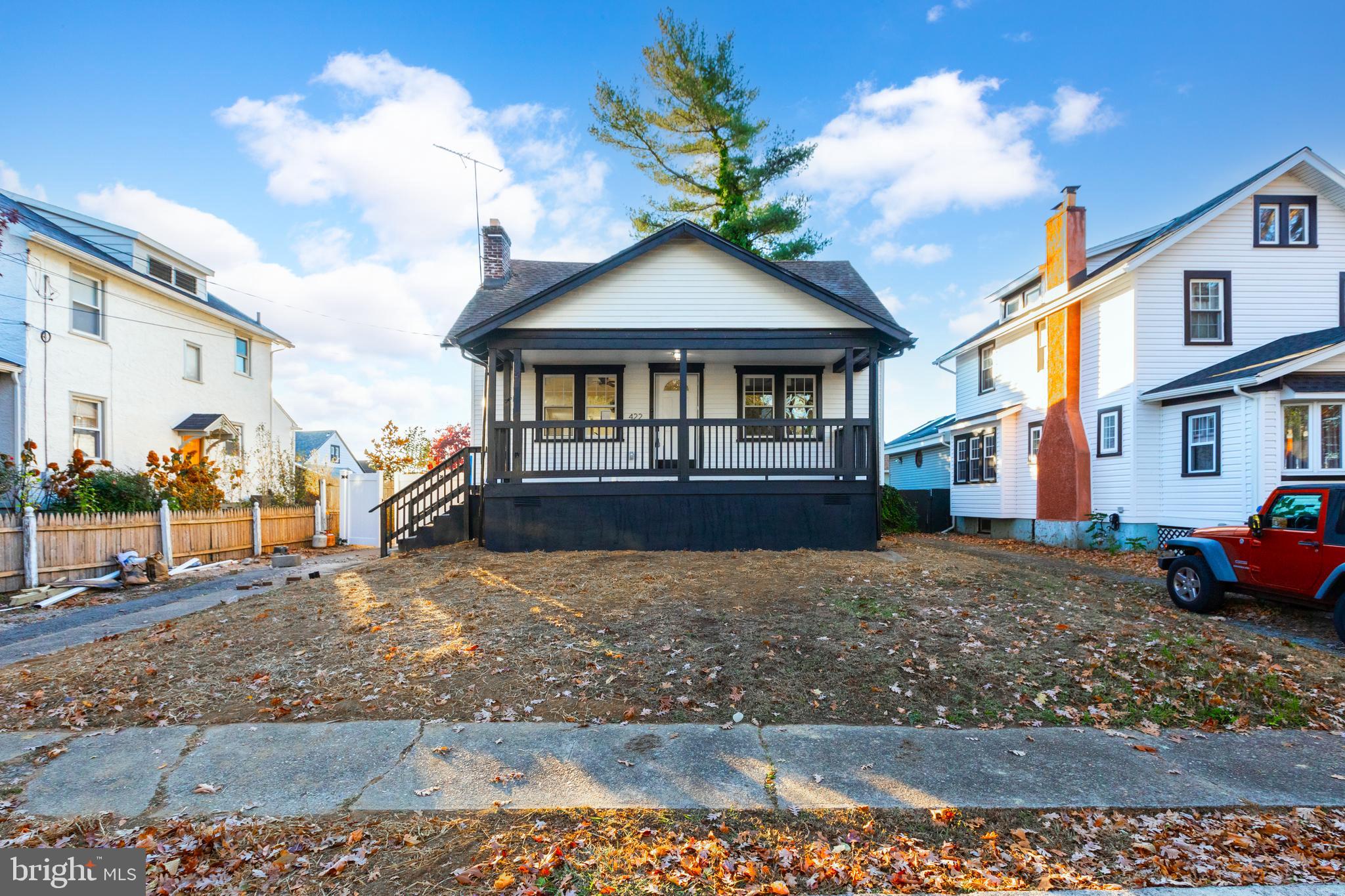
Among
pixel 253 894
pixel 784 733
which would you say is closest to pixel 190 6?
pixel 253 894

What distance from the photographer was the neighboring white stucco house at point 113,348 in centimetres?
1408

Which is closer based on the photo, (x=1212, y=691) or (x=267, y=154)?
(x=1212, y=691)

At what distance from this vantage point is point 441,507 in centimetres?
1422

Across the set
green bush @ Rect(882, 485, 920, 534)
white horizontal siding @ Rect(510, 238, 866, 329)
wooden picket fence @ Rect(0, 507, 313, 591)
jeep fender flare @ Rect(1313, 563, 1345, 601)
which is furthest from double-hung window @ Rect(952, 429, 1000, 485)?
wooden picket fence @ Rect(0, 507, 313, 591)

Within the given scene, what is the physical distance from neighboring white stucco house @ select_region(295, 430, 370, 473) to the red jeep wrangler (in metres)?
46.4

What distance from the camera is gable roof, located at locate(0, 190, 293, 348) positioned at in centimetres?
1436

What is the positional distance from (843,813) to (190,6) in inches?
605

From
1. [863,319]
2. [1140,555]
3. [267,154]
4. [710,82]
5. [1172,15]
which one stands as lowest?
[1140,555]

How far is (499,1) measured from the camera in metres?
13.2

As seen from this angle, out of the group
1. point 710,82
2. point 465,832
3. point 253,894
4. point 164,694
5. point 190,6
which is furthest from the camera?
point 710,82

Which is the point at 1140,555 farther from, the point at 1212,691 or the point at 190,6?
the point at 190,6

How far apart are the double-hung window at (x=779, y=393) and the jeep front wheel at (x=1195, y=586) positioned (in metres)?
7.84

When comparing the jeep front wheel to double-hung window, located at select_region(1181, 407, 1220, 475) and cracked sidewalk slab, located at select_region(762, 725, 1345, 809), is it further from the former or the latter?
double-hung window, located at select_region(1181, 407, 1220, 475)

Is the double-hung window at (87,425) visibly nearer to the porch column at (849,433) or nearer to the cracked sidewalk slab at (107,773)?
the cracked sidewalk slab at (107,773)
